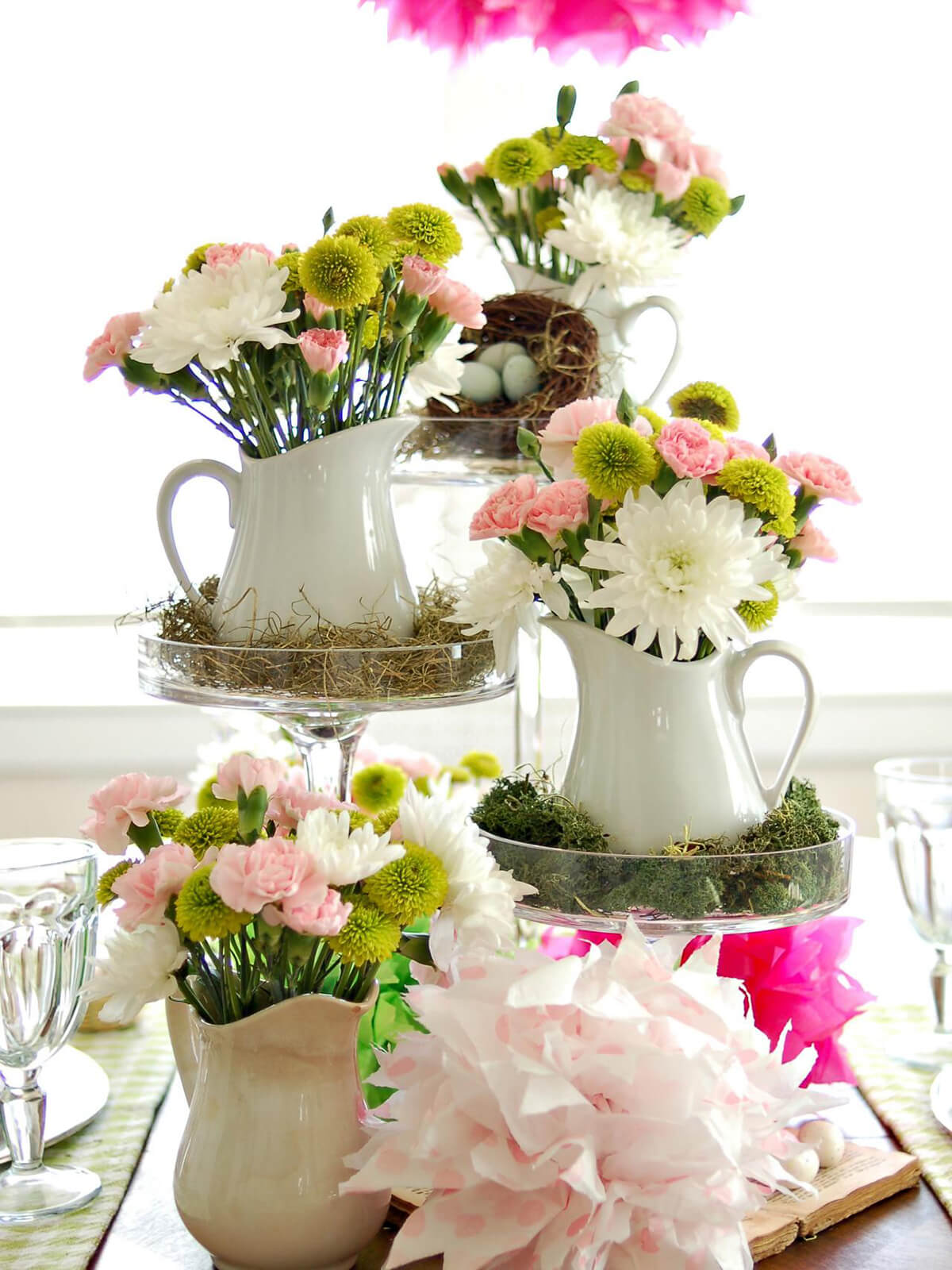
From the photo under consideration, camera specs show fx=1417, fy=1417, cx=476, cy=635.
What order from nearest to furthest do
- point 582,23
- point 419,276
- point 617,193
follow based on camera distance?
point 419,276
point 617,193
point 582,23

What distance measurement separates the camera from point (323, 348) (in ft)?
2.42

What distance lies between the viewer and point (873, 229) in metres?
2.09

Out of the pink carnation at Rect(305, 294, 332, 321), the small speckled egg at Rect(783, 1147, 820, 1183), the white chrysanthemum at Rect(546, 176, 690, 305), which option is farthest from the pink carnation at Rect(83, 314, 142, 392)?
the small speckled egg at Rect(783, 1147, 820, 1183)

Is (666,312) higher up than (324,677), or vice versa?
(666,312)

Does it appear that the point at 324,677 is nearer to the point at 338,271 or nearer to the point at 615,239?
the point at 338,271

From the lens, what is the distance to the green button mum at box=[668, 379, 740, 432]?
777 millimetres

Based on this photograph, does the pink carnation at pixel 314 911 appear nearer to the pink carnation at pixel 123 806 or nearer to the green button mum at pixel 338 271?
the pink carnation at pixel 123 806

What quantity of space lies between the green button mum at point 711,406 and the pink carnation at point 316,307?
20cm

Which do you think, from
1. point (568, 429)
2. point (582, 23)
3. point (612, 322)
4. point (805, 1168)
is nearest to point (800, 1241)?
point (805, 1168)

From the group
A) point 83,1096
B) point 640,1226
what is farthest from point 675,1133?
point 83,1096

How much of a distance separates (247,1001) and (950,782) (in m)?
0.52

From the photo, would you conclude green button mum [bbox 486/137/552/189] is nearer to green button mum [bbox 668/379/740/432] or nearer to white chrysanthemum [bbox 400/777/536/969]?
green button mum [bbox 668/379/740/432]

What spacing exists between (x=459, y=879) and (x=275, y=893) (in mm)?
94

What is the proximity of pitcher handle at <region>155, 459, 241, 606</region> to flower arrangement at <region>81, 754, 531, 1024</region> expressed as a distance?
21 cm
